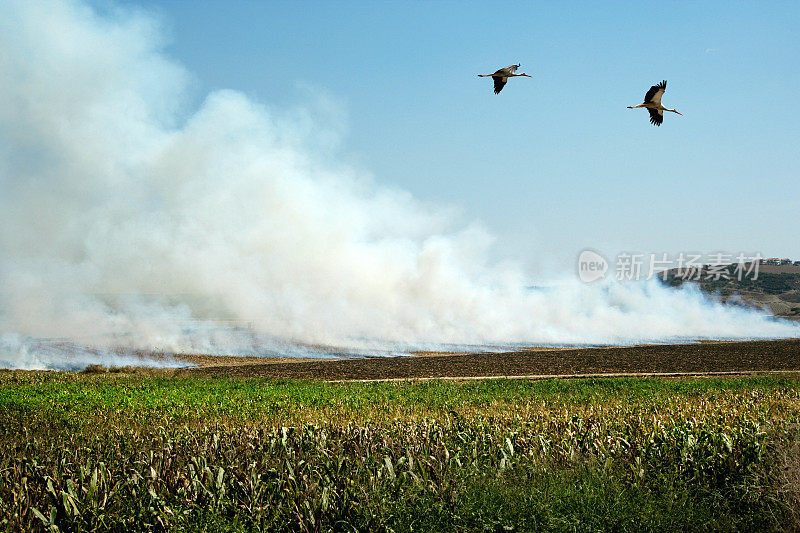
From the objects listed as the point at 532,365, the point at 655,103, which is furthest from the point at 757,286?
the point at 655,103

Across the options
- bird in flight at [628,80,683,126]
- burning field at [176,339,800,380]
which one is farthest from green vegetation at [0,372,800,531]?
burning field at [176,339,800,380]

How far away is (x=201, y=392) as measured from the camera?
22.8 meters

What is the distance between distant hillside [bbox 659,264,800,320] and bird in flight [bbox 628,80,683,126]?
144 meters

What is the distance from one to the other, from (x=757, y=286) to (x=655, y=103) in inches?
7493

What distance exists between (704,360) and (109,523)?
41.7 metres

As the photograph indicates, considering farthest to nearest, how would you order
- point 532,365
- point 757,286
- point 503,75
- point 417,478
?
point 757,286 < point 532,365 < point 503,75 < point 417,478

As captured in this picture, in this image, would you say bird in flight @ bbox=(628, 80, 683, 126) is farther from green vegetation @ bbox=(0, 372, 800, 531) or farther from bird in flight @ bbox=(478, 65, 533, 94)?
green vegetation @ bbox=(0, 372, 800, 531)

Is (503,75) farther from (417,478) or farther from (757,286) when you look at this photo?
(757,286)

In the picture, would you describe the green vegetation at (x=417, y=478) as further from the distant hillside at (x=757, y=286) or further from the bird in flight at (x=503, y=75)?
the distant hillside at (x=757, y=286)

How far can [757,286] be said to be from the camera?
177125 millimetres

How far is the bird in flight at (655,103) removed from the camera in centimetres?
1314

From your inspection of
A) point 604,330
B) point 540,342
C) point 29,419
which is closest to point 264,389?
point 29,419

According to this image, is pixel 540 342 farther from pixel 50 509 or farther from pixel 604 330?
pixel 50 509

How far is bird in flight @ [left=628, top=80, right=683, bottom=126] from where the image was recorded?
43.1 ft
